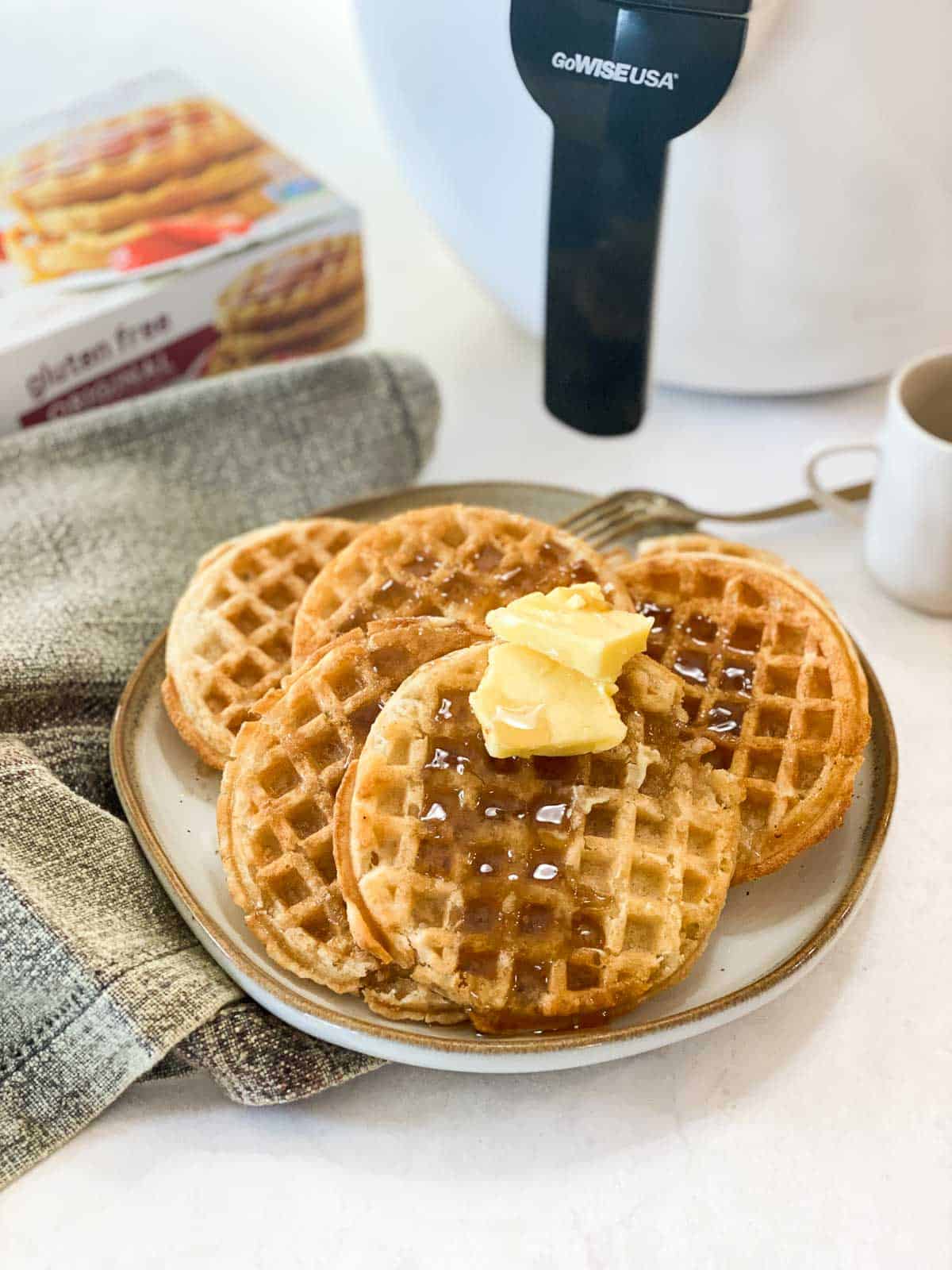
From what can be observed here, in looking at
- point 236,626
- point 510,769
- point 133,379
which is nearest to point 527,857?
point 510,769

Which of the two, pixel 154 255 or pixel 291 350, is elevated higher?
pixel 154 255

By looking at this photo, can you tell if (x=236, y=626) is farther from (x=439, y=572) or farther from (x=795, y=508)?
(x=795, y=508)

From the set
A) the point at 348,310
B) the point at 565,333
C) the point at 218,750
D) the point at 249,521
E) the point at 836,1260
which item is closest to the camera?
the point at 836,1260

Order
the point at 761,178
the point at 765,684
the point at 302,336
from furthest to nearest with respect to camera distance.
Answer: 1. the point at 302,336
2. the point at 761,178
3. the point at 765,684

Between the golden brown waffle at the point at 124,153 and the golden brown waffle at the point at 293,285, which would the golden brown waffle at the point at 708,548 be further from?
the golden brown waffle at the point at 124,153

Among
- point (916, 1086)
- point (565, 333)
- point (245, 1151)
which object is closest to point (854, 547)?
point (565, 333)

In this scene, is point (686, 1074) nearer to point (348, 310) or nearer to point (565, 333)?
point (565, 333)
